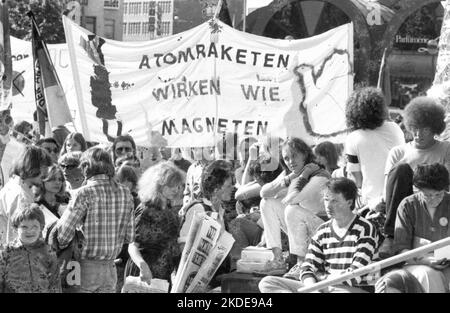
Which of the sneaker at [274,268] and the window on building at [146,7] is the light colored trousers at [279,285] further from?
the window on building at [146,7]

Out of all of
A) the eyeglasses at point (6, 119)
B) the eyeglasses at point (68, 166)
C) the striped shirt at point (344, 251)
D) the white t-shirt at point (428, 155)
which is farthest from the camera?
the eyeglasses at point (6, 119)

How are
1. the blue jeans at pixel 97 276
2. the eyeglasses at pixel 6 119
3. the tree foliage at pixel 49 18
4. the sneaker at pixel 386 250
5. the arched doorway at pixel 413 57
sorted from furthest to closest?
the tree foliage at pixel 49 18 → the arched doorway at pixel 413 57 → the eyeglasses at pixel 6 119 → the blue jeans at pixel 97 276 → the sneaker at pixel 386 250

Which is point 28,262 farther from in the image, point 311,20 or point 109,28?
point 109,28

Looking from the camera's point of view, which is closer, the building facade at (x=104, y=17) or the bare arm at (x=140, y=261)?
the bare arm at (x=140, y=261)

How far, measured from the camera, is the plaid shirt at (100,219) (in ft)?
24.0

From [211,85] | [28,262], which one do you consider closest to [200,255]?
[28,262]

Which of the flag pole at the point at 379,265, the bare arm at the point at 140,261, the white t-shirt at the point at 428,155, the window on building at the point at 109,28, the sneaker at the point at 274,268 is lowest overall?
the window on building at the point at 109,28

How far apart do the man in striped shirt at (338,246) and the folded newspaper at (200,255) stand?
62 centimetres

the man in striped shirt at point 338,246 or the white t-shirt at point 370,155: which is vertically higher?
the white t-shirt at point 370,155

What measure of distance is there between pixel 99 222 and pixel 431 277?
2.23 m

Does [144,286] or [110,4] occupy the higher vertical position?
[144,286]

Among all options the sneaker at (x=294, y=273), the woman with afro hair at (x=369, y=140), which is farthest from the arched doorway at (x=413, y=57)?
the sneaker at (x=294, y=273)

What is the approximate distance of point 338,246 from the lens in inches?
266

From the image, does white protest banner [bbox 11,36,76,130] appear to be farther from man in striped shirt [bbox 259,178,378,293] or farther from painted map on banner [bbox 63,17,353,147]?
man in striped shirt [bbox 259,178,378,293]
